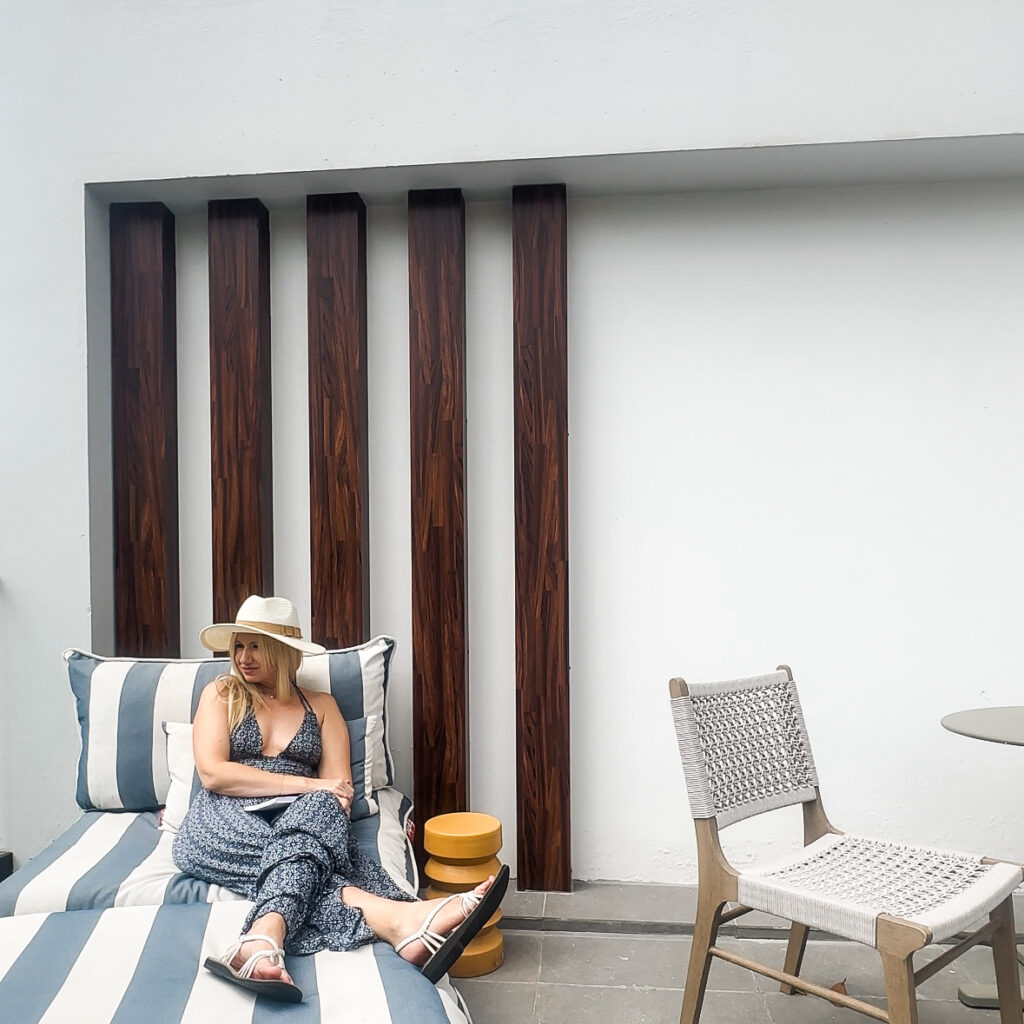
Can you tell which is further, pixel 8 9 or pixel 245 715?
pixel 8 9

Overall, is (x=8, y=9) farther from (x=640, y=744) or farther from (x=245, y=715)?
(x=640, y=744)

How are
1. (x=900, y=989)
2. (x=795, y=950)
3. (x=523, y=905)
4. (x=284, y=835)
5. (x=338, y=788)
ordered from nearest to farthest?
(x=900, y=989)
(x=284, y=835)
(x=795, y=950)
(x=338, y=788)
(x=523, y=905)

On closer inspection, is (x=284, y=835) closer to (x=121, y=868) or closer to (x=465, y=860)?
(x=121, y=868)

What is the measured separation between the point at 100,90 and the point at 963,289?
9.27 ft

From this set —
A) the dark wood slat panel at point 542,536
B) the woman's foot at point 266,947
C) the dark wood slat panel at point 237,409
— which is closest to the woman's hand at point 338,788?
the woman's foot at point 266,947

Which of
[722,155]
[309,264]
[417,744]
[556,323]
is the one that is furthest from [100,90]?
[417,744]

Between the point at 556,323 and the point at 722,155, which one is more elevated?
the point at 722,155

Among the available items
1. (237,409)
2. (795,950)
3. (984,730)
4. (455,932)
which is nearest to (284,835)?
(455,932)

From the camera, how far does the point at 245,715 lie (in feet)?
8.09

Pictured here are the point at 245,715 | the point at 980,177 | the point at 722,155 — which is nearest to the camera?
the point at 245,715

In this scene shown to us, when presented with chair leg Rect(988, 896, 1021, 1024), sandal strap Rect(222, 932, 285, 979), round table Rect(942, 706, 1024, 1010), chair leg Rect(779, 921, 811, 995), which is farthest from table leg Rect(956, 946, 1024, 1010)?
sandal strap Rect(222, 932, 285, 979)

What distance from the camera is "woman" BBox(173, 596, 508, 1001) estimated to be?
192 cm

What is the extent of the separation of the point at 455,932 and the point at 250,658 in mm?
957

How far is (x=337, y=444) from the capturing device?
3029 mm
